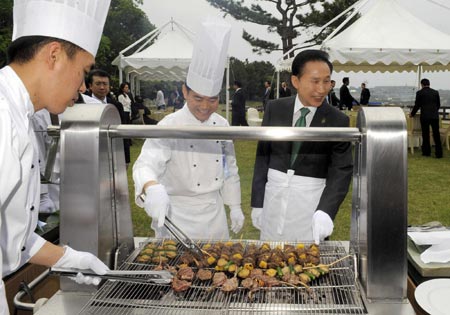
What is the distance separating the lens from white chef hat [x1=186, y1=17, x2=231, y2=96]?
235cm

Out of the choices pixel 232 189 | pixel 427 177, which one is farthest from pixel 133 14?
pixel 232 189

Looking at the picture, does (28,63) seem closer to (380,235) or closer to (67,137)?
(67,137)

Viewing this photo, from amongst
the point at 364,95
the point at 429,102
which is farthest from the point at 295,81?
the point at 364,95

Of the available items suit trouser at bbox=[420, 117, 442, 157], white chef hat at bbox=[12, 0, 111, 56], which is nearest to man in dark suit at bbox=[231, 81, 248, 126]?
suit trouser at bbox=[420, 117, 442, 157]

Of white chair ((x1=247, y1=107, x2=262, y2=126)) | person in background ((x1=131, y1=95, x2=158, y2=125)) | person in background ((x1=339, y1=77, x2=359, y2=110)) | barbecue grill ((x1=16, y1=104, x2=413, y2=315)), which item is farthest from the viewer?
person in background ((x1=339, y1=77, x2=359, y2=110))

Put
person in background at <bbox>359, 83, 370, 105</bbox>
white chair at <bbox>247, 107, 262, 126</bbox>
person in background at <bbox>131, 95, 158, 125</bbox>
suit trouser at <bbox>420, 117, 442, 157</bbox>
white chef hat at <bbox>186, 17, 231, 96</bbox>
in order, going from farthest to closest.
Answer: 1. person in background at <bbox>359, 83, 370, 105</bbox>
2. white chair at <bbox>247, 107, 262, 126</bbox>
3. person in background at <bbox>131, 95, 158, 125</bbox>
4. suit trouser at <bbox>420, 117, 442, 157</bbox>
5. white chef hat at <bbox>186, 17, 231, 96</bbox>

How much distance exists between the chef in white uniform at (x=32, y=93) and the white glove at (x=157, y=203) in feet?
1.09

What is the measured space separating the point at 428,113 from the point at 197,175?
874 centimetres

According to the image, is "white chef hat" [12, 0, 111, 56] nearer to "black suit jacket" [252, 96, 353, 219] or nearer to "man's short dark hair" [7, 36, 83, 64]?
"man's short dark hair" [7, 36, 83, 64]

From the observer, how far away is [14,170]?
3.20 ft

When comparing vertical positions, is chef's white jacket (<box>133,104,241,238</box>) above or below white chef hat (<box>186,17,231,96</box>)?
below

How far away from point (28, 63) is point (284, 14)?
21.6m

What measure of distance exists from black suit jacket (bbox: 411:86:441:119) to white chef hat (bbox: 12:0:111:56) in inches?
378

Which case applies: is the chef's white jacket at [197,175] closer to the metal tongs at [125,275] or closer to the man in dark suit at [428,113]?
the metal tongs at [125,275]
